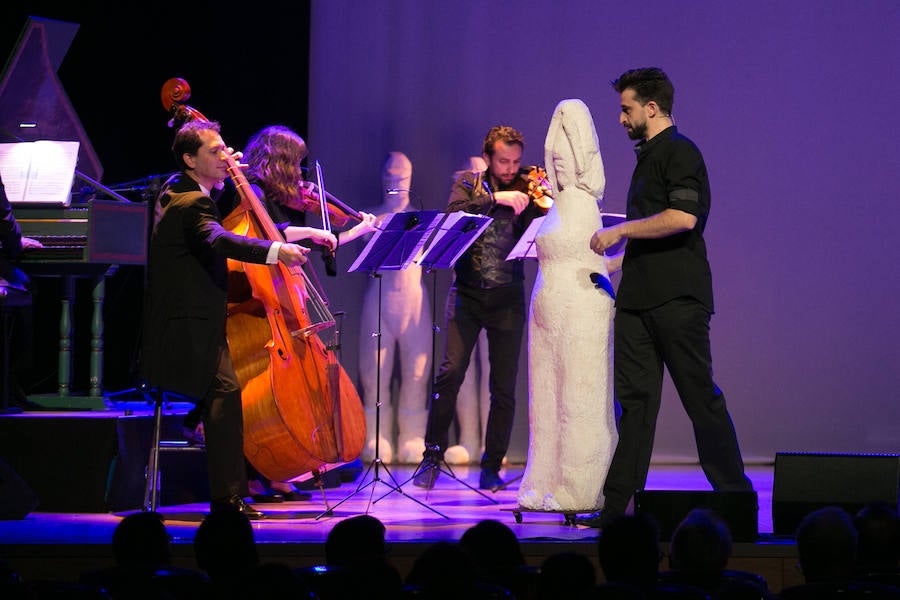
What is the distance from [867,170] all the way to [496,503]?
3.89 metres

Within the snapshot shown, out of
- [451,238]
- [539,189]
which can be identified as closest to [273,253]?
[451,238]

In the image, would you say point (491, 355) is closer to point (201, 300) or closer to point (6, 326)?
point (201, 300)

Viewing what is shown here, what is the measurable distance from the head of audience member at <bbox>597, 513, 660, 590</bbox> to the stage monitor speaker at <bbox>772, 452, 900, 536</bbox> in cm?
159

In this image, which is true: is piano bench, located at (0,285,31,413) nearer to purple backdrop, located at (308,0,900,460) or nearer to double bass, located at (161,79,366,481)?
double bass, located at (161,79,366,481)

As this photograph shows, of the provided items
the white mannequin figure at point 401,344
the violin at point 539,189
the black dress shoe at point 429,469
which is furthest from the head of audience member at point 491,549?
the white mannequin figure at point 401,344

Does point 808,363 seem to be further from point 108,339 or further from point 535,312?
point 108,339

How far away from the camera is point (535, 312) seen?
5617 millimetres

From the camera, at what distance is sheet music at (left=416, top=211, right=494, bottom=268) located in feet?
18.6

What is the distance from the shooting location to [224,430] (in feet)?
17.7

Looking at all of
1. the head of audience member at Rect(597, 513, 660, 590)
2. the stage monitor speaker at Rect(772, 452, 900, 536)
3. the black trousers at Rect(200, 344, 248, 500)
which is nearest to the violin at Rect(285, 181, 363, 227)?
the black trousers at Rect(200, 344, 248, 500)

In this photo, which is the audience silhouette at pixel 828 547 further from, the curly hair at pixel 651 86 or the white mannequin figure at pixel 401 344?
the white mannequin figure at pixel 401 344

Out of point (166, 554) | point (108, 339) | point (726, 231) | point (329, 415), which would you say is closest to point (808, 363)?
point (726, 231)

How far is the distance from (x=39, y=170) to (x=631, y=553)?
4.71 metres

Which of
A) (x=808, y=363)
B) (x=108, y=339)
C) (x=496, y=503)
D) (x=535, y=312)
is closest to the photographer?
(x=535, y=312)
